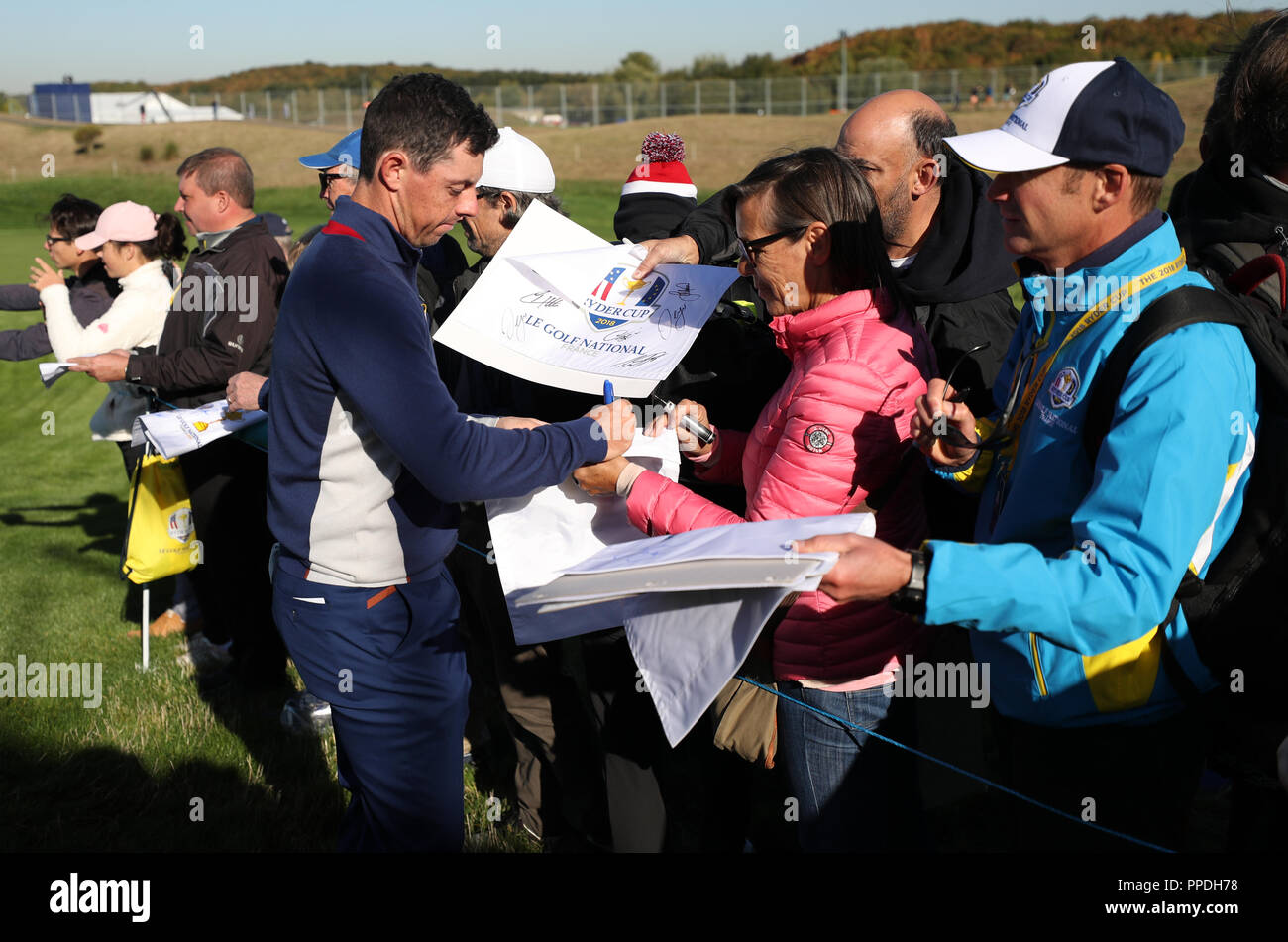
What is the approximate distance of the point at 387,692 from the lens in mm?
2945

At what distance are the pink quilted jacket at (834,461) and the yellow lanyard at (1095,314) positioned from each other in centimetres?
37

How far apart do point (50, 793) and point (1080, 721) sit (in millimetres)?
4196

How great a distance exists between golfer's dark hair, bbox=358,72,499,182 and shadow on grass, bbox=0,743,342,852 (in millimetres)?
2716

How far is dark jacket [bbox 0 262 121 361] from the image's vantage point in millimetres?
6301

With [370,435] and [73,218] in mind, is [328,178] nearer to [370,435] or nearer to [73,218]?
[73,218]

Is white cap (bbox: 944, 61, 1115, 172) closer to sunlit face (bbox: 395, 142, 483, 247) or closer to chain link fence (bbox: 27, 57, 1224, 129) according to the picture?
sunlit face (bbox: 395, 142, 483, 247)

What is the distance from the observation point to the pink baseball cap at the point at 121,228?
605cm

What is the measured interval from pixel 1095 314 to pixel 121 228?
5.69 m

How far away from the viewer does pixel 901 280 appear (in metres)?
3.07

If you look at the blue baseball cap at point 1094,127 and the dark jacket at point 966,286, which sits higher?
the blue baseball cap at point 1094,127

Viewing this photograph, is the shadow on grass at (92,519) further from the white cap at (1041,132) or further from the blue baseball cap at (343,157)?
the white cap at (1041,132)

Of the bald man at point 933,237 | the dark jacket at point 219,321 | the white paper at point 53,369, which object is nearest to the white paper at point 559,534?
the bald man at point 933,237

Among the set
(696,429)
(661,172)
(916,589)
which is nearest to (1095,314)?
(916,589)
